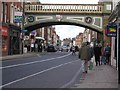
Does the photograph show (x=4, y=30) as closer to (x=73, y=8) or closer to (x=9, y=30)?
(x=9, y=30)

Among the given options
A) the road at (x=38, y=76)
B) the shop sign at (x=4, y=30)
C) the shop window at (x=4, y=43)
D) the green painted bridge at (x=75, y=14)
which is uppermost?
the green painted bridge at (x=75, y=14)

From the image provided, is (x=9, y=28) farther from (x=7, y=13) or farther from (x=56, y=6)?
(x=56, y=6)

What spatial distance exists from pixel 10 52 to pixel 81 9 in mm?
17535

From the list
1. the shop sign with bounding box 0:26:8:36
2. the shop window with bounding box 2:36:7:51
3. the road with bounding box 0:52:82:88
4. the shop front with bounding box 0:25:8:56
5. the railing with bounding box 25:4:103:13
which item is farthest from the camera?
the railing with bounding box 25:4:103:13

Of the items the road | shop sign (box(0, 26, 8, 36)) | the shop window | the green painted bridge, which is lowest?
the road

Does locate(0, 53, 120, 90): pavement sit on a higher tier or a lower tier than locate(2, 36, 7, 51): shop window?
lower

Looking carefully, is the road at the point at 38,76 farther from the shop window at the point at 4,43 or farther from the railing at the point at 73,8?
the railing at the point at 73,8

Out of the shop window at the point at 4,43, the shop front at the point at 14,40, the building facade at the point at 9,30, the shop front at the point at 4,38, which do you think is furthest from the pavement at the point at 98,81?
the shop front at the point at 14,40

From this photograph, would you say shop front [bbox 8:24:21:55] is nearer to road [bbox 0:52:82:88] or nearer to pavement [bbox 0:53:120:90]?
road [bbox 0:52:82:88]

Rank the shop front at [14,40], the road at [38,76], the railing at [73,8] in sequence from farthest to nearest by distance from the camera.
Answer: the railing at [73,8], the shop front at [14,40], the road at [38,76]

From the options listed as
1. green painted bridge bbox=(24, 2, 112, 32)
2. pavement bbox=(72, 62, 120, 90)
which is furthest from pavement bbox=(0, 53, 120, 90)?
green painted bridge bbox=(24, 2, 112, 32)

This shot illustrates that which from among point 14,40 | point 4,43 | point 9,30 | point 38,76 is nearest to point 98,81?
point 38,76

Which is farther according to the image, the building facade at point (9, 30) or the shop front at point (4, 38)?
the building facade at point (9, 30)

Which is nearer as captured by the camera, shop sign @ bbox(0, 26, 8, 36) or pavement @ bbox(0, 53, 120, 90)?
pavement @ bbox(0, 53, 120, 90)
